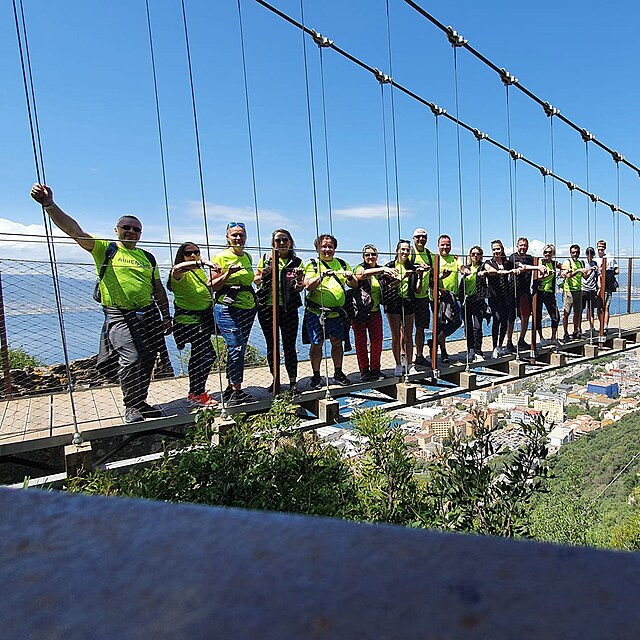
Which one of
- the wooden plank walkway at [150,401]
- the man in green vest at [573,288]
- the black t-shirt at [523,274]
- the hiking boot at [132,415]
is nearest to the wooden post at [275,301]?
the wooden plank walkway at [150,401]

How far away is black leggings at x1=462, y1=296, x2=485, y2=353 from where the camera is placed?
5.04 m

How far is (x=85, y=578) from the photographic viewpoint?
1.13 feet

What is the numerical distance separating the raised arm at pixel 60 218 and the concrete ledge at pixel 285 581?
2.78 m

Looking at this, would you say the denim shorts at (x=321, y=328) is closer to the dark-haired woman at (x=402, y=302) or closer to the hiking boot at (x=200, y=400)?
the dark-haired woman at (x=402, y=302)

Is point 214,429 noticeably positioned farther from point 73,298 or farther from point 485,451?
point 485,451

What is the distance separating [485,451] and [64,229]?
4.18 m

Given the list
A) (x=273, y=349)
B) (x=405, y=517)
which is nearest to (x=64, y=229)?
(x=273, y=349)

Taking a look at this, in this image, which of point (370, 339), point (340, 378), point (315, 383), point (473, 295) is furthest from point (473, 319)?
point (315, 383)

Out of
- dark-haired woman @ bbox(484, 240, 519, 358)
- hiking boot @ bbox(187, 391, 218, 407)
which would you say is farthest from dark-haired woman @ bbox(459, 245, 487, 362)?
hiking boot @ bbox(187, 391, 218, 407)

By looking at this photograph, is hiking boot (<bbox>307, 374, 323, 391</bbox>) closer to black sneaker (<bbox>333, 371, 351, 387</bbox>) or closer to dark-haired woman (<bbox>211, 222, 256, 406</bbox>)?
black sneaker (<bbox>333, 371, 351, 387</bbox>)

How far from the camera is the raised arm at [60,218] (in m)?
2.78

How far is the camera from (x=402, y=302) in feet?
14.4

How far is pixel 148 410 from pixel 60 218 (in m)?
1.20

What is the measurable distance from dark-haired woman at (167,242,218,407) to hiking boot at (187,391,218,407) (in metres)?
0.02
